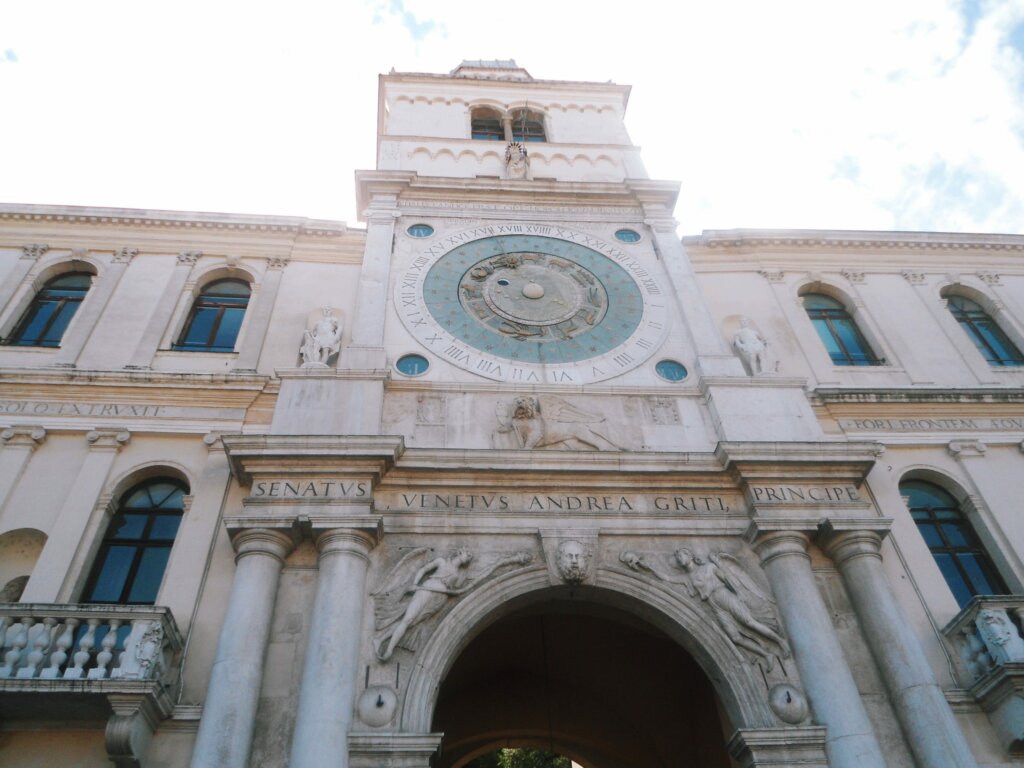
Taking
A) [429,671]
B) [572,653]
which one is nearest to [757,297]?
[572,653]

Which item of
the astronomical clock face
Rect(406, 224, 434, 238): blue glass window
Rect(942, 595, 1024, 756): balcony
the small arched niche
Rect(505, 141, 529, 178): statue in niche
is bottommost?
Rect(942, 595, 1024, 756): balcony

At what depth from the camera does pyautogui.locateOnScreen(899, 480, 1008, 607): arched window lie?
12.2 meters

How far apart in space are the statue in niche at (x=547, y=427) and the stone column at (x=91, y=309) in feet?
23.0

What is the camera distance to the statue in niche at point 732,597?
412 inches

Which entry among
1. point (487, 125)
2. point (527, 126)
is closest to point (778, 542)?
point (527, 126)

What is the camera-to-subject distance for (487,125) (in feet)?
69.9

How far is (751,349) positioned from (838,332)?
302 cm

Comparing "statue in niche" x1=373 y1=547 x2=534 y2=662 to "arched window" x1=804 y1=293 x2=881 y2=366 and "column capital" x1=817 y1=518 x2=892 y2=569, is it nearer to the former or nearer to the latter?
"column capital" x1=817 y1=518 x2=892 y2=569

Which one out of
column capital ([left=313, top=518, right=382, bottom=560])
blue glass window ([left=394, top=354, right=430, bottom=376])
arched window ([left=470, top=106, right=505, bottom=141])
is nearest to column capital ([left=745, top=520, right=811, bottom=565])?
column capital ([left=313, top=518, right=382, bottom=560])

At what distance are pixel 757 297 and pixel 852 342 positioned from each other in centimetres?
194

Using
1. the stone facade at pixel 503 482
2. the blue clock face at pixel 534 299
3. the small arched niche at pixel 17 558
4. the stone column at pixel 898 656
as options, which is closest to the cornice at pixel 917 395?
the stone facade at pixel 503 482

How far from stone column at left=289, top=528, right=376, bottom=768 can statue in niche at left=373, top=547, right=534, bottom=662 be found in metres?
0.31

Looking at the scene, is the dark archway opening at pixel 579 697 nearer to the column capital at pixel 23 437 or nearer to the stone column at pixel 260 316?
the stone column at pixel 260 316

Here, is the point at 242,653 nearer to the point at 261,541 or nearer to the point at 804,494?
the point at 261,541
